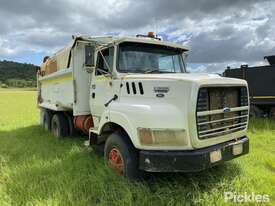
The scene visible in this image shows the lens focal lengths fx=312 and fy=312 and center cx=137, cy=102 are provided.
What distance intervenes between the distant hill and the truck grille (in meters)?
102

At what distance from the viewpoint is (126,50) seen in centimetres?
582

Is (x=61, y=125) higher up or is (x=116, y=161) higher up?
(x=61, y=125)

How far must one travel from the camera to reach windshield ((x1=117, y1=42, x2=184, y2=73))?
5770 mm

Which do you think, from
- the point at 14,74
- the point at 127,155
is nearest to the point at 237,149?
the point at 127,155

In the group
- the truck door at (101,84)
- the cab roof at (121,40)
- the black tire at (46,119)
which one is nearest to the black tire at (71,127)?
the black tire at (46,119)

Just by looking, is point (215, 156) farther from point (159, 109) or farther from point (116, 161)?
point (116, 161)

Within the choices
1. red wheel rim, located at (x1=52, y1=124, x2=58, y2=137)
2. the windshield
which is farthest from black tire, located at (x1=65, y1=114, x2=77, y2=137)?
the windshield

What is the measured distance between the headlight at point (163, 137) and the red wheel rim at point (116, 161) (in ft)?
2.53

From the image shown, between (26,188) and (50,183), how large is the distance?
403mm

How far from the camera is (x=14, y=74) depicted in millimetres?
108562

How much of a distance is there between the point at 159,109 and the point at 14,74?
11301cm

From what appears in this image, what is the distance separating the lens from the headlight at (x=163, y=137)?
4.44 meters

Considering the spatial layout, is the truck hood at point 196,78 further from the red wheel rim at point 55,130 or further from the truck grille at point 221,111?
the red wheel rim at point 55,130

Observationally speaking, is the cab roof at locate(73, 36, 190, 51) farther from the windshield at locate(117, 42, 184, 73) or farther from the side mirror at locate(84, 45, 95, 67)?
the side mirror at locate(84, 45, 95, 67)
